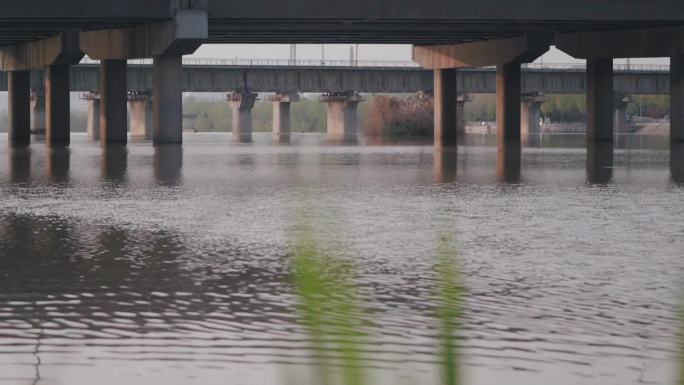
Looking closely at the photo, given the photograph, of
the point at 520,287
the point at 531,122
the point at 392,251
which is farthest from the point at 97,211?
the point at 531,122

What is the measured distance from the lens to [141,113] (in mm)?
146125

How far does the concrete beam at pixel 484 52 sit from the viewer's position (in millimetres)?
73419

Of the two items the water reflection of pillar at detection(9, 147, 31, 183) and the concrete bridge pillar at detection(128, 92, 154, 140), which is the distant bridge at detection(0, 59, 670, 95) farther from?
the water reflection of pillar at detection(9, 147, 31, 183)

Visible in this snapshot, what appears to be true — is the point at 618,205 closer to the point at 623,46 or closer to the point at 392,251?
the point at 392,251

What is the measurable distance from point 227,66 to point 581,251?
352 ft

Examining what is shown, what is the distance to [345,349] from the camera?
3.72 metres

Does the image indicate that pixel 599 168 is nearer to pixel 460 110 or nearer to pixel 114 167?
pixel 114 167

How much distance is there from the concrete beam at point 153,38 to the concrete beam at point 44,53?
4.03 feet

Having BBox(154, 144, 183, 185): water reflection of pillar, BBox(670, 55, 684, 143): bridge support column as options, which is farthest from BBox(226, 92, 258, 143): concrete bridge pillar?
BBox(154, 144, 183, 185): water reflection of pillar

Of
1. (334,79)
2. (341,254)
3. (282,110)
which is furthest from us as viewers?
(282,110)

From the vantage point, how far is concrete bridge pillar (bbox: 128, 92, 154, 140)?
14075 centimetres

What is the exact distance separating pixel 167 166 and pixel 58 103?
4144 cm

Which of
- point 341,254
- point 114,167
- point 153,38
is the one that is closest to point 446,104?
point 153,38

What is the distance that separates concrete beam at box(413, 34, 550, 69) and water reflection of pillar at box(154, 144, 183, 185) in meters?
23.6
